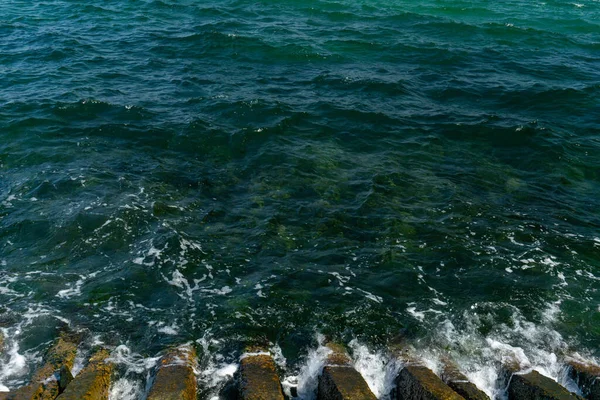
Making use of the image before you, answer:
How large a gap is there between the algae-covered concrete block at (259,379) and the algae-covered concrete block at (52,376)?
4.19m

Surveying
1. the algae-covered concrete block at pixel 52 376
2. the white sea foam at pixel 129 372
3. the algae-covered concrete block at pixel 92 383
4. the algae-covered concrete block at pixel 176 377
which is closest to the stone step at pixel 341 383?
the algae-covered concrete block at pixel 176 377

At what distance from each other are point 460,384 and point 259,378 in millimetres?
4832

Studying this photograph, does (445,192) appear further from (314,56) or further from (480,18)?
(480,18)

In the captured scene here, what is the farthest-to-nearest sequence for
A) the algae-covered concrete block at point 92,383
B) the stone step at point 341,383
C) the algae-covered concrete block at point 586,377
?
1. the algae-covered concrete block at point 586,377
2. the stone step at point 341,383
3. the algae-covered concrete block at point 92,383

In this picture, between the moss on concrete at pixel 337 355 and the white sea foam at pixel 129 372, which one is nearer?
the white sea foam at pixel 129 372

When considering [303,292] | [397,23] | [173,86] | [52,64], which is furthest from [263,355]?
[397,23]

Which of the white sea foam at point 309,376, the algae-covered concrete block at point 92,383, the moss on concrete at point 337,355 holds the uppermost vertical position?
the algae-covered concrete block at point 92,383

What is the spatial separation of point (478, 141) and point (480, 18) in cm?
2448

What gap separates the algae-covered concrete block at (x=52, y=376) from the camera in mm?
10891

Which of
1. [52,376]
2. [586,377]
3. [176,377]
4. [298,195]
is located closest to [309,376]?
[176,377]

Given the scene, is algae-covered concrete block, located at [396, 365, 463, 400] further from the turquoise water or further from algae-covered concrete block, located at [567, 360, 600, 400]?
algae-covered concrete block, located at [567, 360, 600, 400]

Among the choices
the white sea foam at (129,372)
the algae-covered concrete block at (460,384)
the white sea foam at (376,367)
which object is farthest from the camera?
the white sea foam at (376,367)

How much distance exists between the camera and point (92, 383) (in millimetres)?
11062

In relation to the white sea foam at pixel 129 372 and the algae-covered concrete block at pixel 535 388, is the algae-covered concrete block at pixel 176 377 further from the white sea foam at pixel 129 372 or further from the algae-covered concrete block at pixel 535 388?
the algae-covered concrete block at pixel 535 388
